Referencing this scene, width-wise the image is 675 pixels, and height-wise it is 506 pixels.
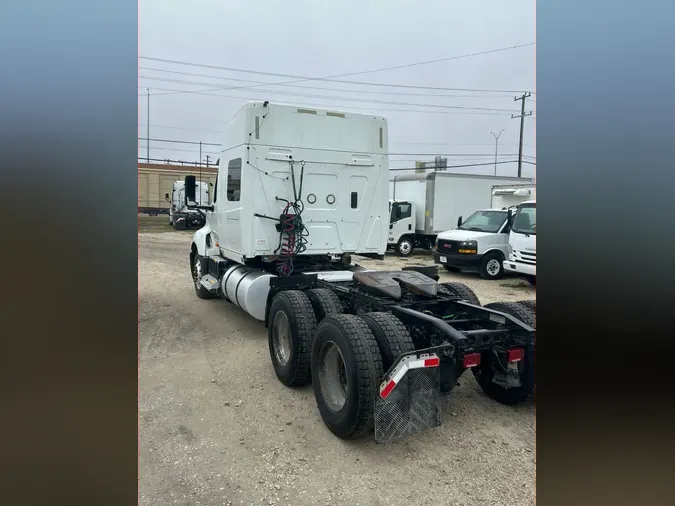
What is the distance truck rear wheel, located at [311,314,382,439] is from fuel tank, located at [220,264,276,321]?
7.68ft

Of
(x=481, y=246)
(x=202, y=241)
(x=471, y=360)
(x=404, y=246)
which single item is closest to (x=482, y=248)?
(x=481, y=246)

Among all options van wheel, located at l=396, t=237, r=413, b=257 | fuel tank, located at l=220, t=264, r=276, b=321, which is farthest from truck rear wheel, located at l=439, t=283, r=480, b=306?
van wheel, located at l=396, t=237, r=413, b=257

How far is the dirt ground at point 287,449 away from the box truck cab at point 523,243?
6.76 metres

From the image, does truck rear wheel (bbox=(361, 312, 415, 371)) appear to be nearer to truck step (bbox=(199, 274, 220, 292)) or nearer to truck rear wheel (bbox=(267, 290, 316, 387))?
truck rear wheel (bbox=(267, 290, 316, 387))

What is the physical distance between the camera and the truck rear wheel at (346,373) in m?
3.51

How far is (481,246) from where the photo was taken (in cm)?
1300

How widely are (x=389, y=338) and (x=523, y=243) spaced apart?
880 cm

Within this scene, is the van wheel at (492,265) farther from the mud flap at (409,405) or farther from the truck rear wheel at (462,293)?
the mud flap at (409,405)

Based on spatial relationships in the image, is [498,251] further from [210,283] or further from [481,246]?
[210,283]

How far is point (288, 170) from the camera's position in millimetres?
6488

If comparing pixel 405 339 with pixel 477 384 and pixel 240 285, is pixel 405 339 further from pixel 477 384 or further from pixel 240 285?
pixel 240 285

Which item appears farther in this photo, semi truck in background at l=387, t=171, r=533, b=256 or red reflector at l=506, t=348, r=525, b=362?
semi truck in background at l=387, t=171, r=533, b=256

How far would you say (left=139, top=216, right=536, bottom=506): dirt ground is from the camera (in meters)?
3.05
